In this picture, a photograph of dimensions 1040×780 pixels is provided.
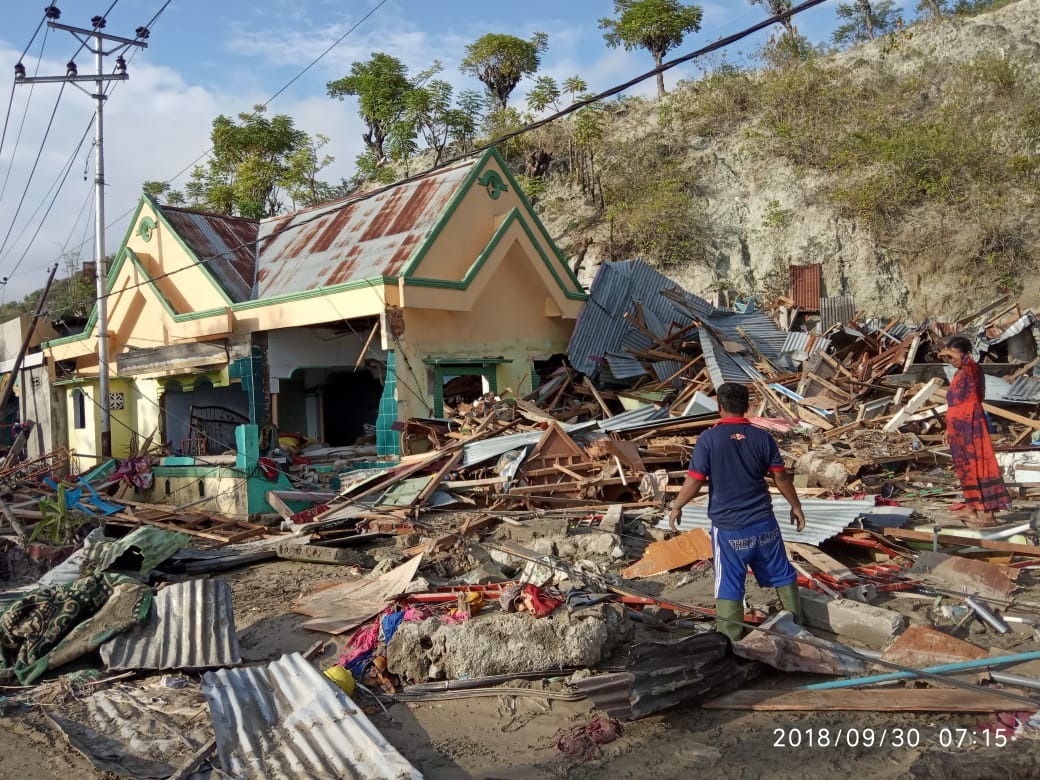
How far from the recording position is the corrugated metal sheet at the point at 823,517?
23.8 feet

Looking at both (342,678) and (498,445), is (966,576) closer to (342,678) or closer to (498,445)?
(342,678)

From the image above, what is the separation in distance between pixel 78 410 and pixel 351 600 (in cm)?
1596

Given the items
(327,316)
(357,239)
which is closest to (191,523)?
(327,316)

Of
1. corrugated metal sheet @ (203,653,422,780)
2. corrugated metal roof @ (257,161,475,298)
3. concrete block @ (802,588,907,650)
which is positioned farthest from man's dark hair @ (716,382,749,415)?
corrugated metal roof @ (257,161,475,298)

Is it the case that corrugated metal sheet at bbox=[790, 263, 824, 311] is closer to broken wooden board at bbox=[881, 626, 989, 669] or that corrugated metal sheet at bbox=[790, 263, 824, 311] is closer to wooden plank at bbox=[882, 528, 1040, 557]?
wooden plank at bbox=[882, 528, 1040, 557]

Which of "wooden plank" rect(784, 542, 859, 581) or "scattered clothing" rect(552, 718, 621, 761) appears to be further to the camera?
"wooden plank" rect(784, 542, 859, 581)

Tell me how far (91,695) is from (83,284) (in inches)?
1567

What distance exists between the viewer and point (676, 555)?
7562 millimetres

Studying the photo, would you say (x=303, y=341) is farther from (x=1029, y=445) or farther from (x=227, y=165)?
(x=227, y=165)

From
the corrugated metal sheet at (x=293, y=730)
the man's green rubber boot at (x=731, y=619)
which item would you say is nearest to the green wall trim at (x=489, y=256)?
the corrugated metal sheet at (x=293, y=730)

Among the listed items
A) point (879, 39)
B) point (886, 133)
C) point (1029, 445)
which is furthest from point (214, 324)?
point (879, 39)

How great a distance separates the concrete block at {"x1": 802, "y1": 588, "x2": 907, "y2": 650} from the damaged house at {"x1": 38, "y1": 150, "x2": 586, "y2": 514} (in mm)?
8723

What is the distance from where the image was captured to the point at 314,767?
4.03 m

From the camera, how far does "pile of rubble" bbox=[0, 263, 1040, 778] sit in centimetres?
449
